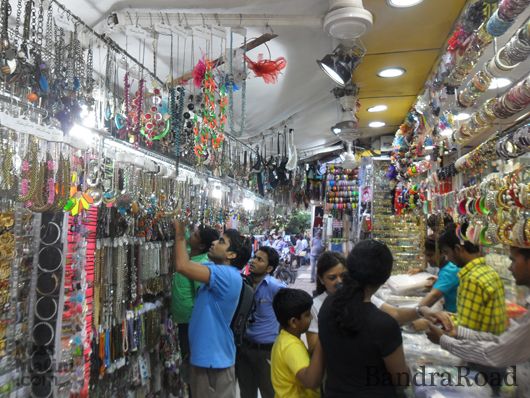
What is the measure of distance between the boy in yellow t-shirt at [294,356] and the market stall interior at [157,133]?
0.61 m

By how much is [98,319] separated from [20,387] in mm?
472

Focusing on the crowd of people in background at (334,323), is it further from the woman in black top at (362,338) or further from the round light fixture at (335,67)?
the round light fixture at (335,67)

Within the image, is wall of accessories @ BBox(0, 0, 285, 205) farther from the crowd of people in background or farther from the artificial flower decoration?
the crowd of people in background

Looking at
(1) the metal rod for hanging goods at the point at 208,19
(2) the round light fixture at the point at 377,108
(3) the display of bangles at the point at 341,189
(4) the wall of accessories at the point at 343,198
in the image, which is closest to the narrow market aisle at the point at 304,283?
(4) the wall of accessories at the point at 343,198

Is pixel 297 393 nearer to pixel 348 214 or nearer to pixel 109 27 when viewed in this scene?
pixel 109 27

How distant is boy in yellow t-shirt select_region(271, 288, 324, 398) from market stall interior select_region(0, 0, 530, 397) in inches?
24.2

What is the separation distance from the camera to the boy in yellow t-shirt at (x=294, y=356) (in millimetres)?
1379

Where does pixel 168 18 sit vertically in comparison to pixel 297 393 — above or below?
above

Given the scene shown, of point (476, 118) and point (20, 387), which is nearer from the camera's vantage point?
point (20, 387)

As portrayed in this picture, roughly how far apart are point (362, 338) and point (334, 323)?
0.32 ft

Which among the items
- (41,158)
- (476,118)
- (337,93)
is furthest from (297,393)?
(337,93)

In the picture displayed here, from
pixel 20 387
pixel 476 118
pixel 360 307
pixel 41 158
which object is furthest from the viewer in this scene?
pixel 476 118

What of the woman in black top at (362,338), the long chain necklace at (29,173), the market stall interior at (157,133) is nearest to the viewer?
the woman in black top at (362,338)

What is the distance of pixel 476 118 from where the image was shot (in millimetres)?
2428
